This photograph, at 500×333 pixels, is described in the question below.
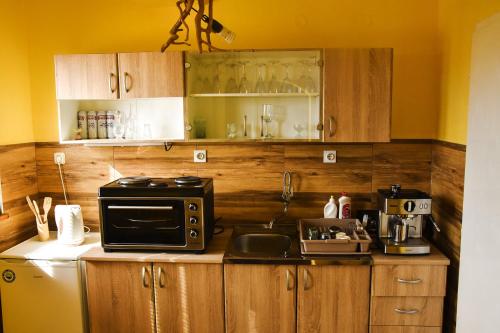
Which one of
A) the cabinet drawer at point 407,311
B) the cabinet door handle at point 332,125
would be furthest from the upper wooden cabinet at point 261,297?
the cabinet door handle at point 332,125

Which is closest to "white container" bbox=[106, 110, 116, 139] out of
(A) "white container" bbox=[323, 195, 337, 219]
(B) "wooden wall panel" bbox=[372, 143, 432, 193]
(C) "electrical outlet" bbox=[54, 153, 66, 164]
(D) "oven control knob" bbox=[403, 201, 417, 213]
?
(C) "electrical outlet" bbox=[54, 153, 66, 164]

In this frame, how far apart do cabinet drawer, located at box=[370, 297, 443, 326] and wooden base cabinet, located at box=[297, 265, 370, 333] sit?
0.21 feet

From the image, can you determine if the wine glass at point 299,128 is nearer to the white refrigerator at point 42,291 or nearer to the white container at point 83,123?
the white container at point 83,123

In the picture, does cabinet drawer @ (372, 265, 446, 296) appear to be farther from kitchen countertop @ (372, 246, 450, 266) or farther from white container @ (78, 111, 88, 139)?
white container @ (78, 111, 88, 139)

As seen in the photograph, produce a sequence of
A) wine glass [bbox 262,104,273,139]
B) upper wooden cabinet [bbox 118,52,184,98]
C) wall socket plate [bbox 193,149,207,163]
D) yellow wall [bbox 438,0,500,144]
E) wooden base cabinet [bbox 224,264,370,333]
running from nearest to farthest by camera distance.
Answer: yellow wall [bbox 438,0,500,144]
wooden base cabinet [bbox 224,264,370,333]
upper wooden cabinet [bbox 118,52,184,98]
wine glass [bbox 262,104,273,139]
wall socket plate [bbox 193,149,207,163]

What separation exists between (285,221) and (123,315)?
4.09ft

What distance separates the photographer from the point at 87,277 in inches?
94.0

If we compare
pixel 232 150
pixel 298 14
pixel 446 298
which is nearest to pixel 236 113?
pixel 232 150

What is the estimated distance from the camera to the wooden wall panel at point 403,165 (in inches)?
→ 107

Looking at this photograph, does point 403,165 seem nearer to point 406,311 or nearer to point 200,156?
point 406,311

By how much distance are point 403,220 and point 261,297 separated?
3.23 feet

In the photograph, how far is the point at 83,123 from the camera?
8.95 ft

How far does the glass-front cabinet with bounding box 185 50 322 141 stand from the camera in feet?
8.23

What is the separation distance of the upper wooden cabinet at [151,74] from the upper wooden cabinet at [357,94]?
0.93 metres
